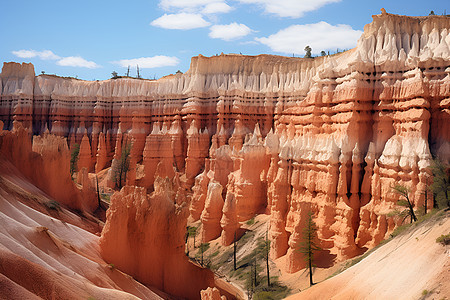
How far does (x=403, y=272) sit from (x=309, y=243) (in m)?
9.75

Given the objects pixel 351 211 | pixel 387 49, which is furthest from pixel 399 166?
pixel 387 49

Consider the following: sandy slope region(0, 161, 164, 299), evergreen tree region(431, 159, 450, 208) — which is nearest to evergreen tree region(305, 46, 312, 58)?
evergreen tree region(431, 159, 450, 208)

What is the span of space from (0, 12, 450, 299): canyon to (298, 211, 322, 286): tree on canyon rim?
0.55 m

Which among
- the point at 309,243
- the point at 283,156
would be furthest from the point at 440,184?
the point at 283,156

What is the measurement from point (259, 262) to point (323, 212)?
5.37m

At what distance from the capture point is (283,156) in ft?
104

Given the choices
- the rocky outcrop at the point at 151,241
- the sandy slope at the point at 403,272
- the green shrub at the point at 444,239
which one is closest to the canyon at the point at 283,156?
the rocky outcrop at the point at 151,241

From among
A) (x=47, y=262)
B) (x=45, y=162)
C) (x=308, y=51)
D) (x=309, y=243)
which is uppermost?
(x=308, y=51)

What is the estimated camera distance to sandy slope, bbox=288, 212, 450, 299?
12422 mm

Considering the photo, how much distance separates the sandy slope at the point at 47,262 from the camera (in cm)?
912

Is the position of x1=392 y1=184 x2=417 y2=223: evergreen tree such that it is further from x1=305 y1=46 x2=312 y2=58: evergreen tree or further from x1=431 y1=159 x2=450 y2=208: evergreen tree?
x1=305 y1=46 x2=312 y2=58: evergreen tree

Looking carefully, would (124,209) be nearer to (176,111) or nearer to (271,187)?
(271,187)

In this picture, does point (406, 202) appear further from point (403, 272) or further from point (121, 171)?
point (121, 171)

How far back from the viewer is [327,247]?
2605 cm
